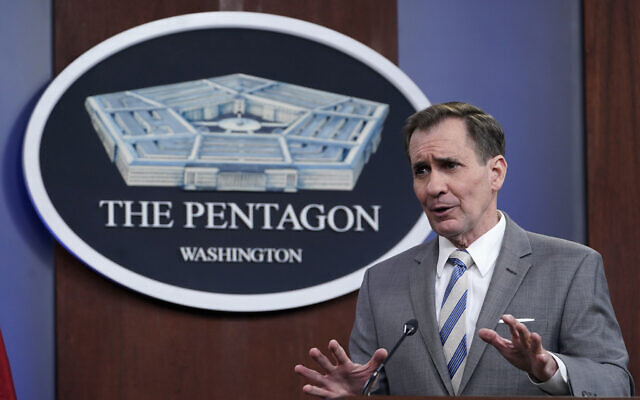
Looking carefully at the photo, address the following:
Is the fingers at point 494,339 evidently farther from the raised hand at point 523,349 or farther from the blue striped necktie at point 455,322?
the blue striped necktie at point 455,322

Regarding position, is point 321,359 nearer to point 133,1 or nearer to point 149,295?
point 149,295

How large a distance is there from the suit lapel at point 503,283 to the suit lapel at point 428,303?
70mm

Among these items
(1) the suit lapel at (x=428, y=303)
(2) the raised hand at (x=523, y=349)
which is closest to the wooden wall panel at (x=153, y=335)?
(1) the suit lapel at (x=428, y=303)

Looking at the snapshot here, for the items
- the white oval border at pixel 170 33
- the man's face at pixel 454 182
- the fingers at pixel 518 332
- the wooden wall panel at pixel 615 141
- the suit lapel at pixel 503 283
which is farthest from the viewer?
the wooden wall panel at pixel 615 141

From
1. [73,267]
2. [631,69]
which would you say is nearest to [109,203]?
[73,267]

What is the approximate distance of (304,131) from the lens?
333 cm

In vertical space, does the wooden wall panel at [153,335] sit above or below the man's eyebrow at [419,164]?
below

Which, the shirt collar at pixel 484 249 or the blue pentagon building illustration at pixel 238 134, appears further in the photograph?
the blue pentagon building illustration at pixel 238 134

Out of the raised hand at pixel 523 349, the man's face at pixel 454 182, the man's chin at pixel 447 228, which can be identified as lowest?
the raised hand at pixel 523 349

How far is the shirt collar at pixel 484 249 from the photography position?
90.9 inches

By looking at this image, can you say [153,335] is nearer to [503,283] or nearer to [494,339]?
[503,283]

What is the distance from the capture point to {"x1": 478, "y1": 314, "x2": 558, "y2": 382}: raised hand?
1.78m

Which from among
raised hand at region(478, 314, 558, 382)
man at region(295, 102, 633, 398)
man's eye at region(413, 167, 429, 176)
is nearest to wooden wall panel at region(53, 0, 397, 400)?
man at region(295, 102, 633, 398)

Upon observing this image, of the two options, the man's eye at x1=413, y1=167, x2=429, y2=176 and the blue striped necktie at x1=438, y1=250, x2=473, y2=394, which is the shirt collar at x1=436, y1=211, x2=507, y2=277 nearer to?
the blue striped necktie at x1=438, y1=250, x2=473, y2=394
